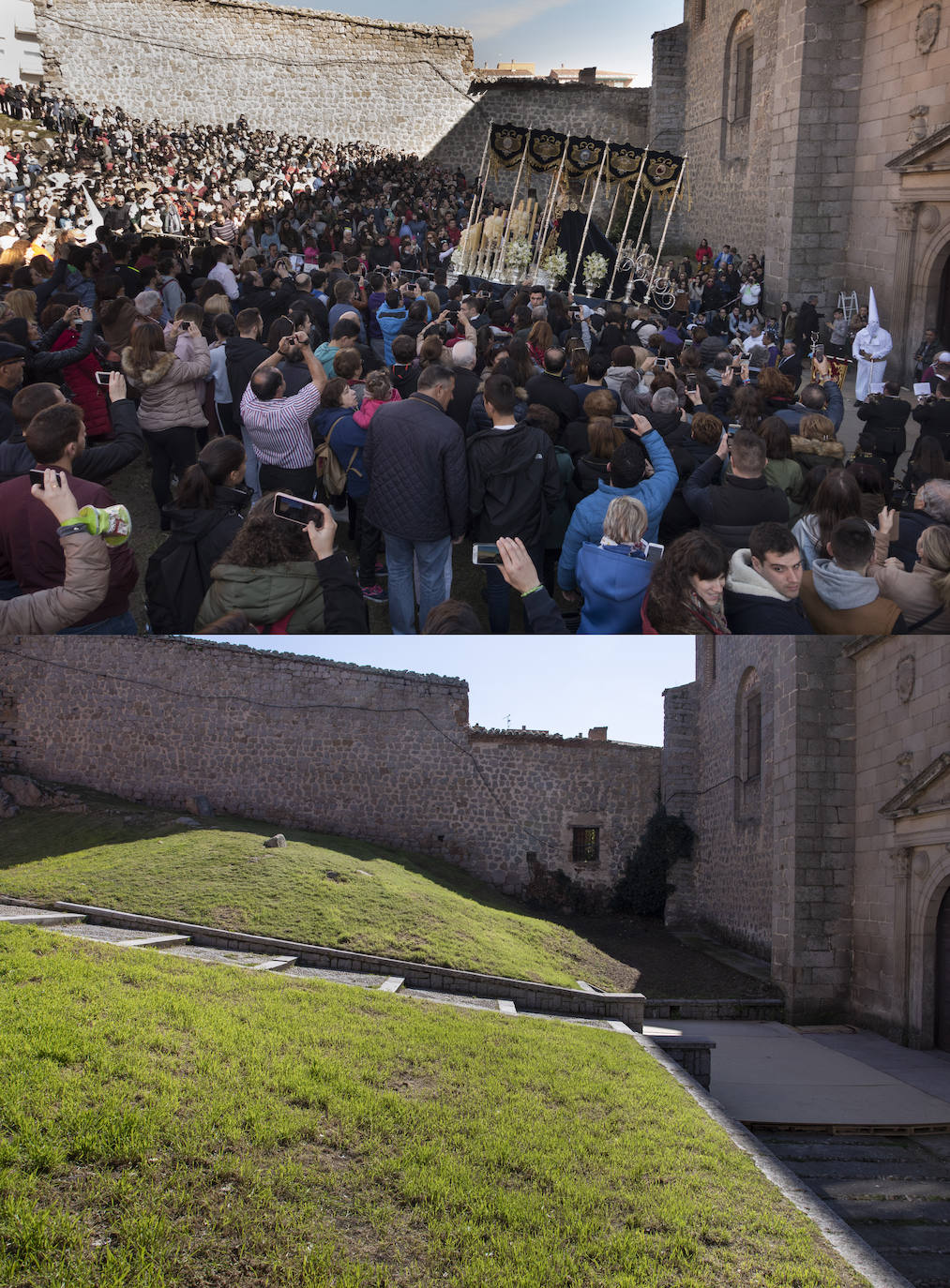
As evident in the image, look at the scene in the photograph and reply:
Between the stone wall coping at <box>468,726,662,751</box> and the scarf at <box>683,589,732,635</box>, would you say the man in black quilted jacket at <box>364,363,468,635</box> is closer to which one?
the scarf at <box>683,589,732,635</box>

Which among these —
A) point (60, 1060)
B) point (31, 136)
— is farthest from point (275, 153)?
point (60, 1060)

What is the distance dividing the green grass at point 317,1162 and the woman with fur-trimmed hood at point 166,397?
3033 millimetres

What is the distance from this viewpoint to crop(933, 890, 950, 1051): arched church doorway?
905 centimetres

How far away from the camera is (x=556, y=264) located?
17.4 meters

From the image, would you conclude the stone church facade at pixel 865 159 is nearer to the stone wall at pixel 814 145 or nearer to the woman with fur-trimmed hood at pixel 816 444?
the stone wall at pixel 814 145

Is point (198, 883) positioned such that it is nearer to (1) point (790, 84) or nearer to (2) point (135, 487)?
(2) point (135, 487)

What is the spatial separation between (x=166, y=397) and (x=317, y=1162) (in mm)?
4621

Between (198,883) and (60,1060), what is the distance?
15.0 feet

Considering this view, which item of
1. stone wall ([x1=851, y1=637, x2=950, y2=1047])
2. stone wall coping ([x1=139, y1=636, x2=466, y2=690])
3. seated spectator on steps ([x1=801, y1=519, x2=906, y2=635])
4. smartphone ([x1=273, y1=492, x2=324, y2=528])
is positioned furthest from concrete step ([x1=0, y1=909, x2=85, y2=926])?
stone wall ([x1=851, y1=637, x2=950, y2=1047])

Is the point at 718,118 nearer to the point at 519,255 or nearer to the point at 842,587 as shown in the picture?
the point at 519,255

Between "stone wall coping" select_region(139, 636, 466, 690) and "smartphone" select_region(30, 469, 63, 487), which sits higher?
"smartphone" select_region(30, 469, 63, 487)

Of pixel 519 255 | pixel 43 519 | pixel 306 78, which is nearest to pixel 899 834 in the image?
pixel 43 519

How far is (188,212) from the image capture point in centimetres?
2161

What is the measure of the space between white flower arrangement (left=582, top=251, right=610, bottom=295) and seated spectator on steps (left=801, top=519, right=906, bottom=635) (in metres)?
14.2
